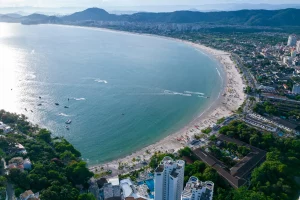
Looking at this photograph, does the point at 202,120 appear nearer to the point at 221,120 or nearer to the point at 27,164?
the point at 221,120

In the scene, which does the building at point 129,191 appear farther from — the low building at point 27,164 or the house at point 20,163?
the house at point 20,163

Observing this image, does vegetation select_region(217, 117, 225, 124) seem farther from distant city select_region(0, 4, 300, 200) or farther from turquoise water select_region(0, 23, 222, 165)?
turquoise water select_region(0, 23, 222, 165)

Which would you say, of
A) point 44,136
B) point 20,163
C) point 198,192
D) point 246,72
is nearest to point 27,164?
point 20,163

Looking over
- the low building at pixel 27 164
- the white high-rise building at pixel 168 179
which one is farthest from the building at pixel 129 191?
the low building at pixel 27 164

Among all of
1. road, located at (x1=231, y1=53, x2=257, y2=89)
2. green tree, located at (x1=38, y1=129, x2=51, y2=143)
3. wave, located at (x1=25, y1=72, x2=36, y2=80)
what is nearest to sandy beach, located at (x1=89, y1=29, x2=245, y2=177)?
road, located at (x1=231, y1=53, x2=257, y2=89)

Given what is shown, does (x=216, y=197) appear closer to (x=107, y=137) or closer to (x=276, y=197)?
(x=276, y=197)
